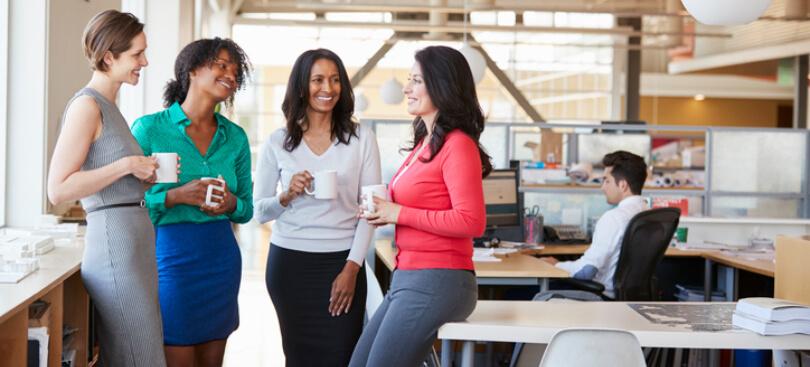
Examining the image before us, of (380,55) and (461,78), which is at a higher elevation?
(380,55)

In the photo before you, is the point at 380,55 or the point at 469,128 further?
the point at 380,55

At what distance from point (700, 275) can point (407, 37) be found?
990cm

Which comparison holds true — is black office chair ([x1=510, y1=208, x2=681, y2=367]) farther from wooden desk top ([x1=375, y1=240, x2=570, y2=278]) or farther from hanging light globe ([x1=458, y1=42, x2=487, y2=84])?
hanging light globe ([x1=458, y1=42, x2=487, y2=84])

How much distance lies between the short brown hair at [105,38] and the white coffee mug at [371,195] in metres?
0.71

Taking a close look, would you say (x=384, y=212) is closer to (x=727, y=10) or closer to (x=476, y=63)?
(x=727, y=10)

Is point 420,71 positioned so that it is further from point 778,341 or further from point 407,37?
point 407,37

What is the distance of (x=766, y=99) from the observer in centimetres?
2062

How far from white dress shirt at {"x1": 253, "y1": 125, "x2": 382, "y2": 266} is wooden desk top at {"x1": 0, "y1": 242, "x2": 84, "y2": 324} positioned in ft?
1.99

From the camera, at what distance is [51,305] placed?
2.71 meters

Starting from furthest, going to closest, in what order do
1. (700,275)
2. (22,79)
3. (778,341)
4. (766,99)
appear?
(766,99) → (700,275) → (22,79) → (778,341)

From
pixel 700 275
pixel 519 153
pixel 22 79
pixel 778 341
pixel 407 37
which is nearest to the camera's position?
pixel 778 341

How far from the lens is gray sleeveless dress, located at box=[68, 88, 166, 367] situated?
233cm

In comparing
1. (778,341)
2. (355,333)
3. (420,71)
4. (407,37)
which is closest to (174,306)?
(355,333)

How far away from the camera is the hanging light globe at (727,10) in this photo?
3.63 m
